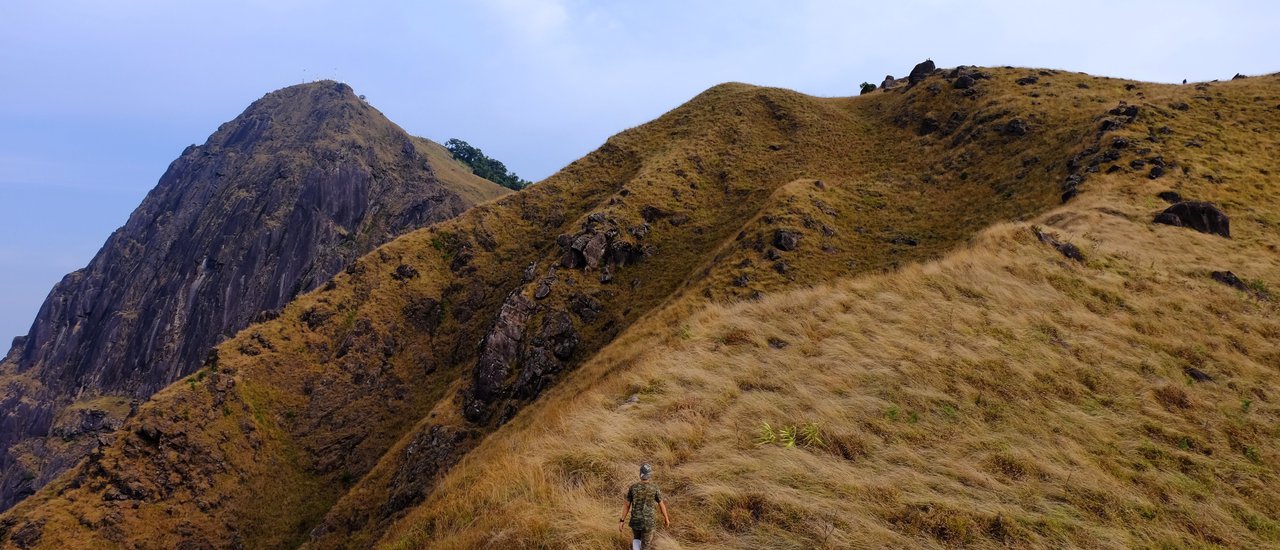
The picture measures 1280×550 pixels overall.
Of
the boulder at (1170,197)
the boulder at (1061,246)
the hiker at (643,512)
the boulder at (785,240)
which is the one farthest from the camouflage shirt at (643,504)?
the boulder at (1170,197)

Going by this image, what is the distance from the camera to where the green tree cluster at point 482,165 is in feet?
488

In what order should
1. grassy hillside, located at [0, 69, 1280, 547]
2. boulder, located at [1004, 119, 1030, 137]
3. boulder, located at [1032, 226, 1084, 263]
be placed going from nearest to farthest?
grassy hillside, located at [0, 69, 1280, 547] → boulder, located at [1032, 226, 1084, 263] → boulder, located at [1004, 119, 1030, 137]

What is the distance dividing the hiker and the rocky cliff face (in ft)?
252

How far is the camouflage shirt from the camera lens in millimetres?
8117

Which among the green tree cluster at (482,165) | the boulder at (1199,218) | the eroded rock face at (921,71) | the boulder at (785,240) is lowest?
the boulder at (1199,218)

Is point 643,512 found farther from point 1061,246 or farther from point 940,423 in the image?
point 1061,246

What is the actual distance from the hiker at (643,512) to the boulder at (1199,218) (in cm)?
2730

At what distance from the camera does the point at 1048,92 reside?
4481 cm

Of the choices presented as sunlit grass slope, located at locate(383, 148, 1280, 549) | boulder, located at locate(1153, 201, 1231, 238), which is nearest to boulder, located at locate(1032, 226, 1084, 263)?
sunlit grass slope, located at locate(383, 148, 1280, 549)

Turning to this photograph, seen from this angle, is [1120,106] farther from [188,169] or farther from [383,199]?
[188,169]

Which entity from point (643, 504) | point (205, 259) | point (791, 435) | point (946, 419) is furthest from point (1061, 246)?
point (205, 259)

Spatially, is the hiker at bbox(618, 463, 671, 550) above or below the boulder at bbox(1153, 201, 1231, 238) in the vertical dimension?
below

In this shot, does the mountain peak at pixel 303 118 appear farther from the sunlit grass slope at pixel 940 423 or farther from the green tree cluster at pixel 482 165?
the sunlit grass slope at pixel 940 423

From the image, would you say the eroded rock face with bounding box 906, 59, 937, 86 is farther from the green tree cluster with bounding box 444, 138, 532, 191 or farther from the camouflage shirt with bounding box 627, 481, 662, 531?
the green tree cluster with bounding box 444, 138, 532, 191
